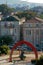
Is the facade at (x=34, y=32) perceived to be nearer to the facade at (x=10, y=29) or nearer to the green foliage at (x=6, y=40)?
the facade at (x=10, y=29)

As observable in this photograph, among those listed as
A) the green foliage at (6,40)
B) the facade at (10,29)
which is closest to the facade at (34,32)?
the facade at (10,29)

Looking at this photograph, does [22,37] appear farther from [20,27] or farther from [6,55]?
[6,55]

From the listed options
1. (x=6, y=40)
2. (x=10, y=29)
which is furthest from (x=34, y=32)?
(x=6, y=40)

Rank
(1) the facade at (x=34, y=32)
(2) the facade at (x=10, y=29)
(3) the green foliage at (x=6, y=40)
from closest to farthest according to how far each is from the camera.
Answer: (3) the green foliage at (x=6, y=40) → (1) the facade at (x=34, y=32) → (2) the facade at (x=10, y=29)

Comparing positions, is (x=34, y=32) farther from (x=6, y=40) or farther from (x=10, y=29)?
(x=6, y=40)

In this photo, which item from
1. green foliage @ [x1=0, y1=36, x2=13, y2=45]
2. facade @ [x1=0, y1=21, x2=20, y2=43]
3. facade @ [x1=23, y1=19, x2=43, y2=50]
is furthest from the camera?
facade @ [x1=0, y1=21, x2=20, y2=43]

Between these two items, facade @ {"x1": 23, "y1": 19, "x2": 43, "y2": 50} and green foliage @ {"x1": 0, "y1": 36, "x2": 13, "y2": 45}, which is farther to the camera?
facade @ {"x1": 23, "y1": 19, "x2": 43, "y2": 50}

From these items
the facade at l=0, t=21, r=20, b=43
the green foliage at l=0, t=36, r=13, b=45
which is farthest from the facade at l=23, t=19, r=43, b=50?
the green foliage at l=0, t=36, r=13, b=45

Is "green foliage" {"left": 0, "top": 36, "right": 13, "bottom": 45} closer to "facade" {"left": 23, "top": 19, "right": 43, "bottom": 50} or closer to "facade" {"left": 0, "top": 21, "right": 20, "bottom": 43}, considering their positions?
"facade" {"left": 0, "top": 21, "right": 20, "bottom": 43}
